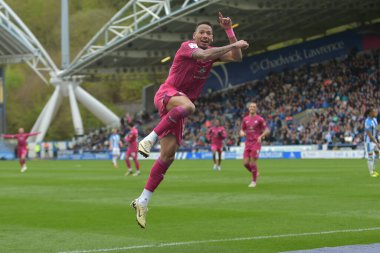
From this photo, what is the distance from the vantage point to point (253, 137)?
22.7 m

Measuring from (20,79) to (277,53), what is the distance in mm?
49074

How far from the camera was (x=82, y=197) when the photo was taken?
19.7 metres

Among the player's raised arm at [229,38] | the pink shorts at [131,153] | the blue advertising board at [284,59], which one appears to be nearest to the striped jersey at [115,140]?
the pink shorts at [131,153]

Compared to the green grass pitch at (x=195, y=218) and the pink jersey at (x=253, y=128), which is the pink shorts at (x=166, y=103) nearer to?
the green grass pitch at (x=195, y=218)

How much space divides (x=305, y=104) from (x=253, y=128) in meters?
36.3

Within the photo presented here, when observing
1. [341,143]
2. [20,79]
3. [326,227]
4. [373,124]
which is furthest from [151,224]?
[20,79]

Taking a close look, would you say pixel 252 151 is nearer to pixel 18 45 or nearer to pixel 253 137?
pixel 253 137

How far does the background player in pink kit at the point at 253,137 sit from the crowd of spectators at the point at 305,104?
2626 centimetres

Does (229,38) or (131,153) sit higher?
(229,38)

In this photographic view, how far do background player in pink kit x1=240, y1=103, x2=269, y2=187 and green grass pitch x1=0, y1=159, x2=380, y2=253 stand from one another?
0.76 meters

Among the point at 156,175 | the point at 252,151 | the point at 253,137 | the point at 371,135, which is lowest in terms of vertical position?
the point at 252,151

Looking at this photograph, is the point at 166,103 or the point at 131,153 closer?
the point at 166,103

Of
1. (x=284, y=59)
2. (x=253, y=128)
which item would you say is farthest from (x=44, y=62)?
(x=253, y=128)

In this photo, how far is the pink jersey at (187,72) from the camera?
10.8 metres
